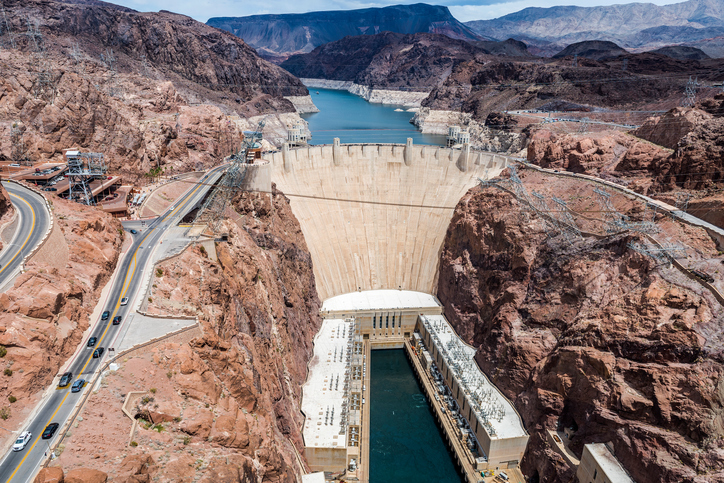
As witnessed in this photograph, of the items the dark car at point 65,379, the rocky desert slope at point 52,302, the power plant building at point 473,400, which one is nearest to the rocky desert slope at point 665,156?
the power plant building at point 473,400

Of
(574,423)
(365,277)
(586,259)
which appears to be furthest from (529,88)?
(574,423)

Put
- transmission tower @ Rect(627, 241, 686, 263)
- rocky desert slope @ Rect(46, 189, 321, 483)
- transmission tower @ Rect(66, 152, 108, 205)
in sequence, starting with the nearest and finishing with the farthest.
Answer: rocky desert slope @ Rect(46, 189, 321, 483) → transmission tower @ Rect(627, 241, 686, 263) → transmission tower @ Rect(66, 152, 108, 205)

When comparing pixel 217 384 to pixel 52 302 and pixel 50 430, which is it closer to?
pixel 50 430

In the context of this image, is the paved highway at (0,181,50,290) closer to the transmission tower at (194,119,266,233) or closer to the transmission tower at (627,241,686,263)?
the transmission tower at (194,119,266,233)

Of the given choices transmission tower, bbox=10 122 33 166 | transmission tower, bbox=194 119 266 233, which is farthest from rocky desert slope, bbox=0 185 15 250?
transmission tower, bbox=10 122 33 166

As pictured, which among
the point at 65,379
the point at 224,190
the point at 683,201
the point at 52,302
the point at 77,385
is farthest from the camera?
the point at 224,190

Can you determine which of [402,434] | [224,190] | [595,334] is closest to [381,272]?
[402,434]
